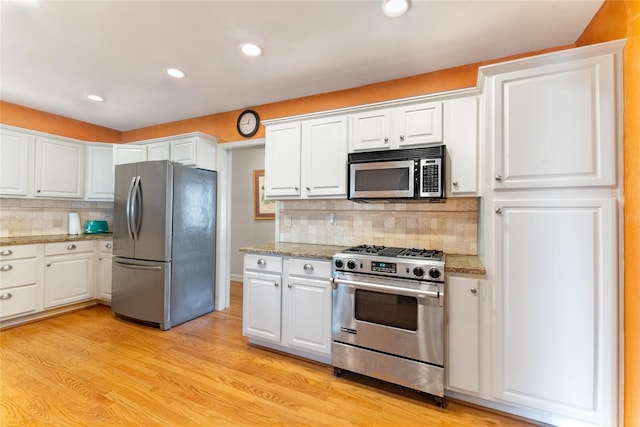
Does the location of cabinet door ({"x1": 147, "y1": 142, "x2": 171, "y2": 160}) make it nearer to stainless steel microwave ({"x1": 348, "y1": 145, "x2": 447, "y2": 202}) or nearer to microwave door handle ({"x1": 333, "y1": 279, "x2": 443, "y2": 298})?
stainless steel microwave ({"x1": 348, "y1": 145, "x2": 447, "y2": 202})

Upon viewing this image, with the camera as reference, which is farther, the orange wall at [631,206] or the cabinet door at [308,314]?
the cabinet door at [308,314]

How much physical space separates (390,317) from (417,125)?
1.49 m

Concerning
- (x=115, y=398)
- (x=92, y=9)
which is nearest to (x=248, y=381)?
(x=115, y=398)

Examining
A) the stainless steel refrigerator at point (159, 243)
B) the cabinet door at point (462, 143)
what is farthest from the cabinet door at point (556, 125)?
the stainless steel refrigerator at point (159, 243)

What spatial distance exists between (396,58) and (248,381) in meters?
2.79

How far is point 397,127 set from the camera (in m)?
2.30

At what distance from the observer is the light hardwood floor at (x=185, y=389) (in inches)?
67.9

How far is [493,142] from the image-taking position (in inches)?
69.0

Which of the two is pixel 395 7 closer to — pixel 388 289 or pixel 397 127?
pixel 397 127

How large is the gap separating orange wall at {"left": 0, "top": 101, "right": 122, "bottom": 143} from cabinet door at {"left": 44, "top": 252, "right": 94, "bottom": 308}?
66.7 inches

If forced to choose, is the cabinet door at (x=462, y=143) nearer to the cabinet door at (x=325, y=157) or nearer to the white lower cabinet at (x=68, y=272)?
the cabinet door at (x=325, y=157)

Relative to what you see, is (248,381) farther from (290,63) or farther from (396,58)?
(396,58)

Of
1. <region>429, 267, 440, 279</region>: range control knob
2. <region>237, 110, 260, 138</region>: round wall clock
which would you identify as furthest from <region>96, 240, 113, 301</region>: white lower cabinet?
<region>429, 267, 440, 279</region>: range control knob

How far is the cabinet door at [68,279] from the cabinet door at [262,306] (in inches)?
97.9
